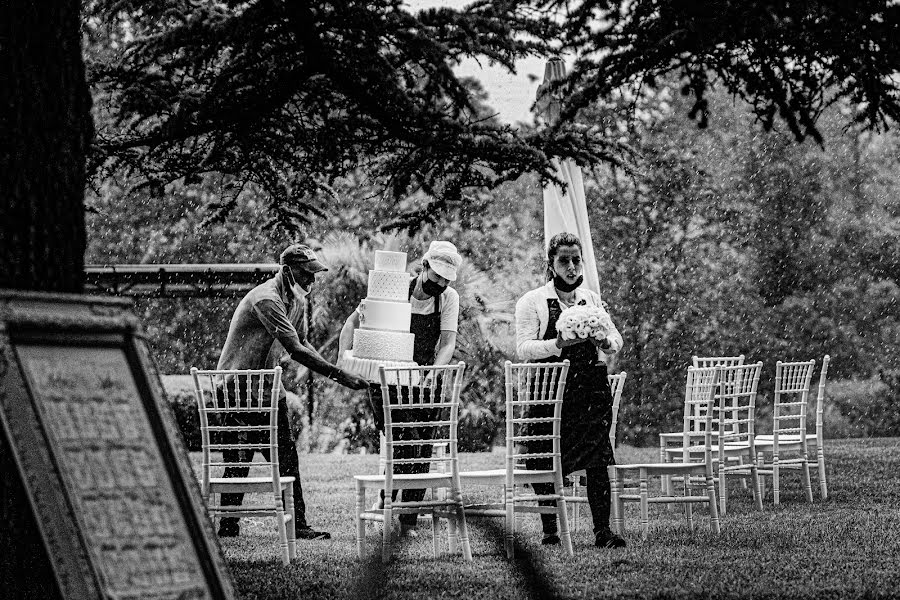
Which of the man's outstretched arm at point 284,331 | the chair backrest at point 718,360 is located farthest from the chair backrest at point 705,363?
the man's outstretched arm at point 284,331

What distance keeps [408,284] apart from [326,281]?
1088cm

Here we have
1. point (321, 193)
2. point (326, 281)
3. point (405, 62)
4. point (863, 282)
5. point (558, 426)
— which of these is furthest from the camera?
point (863, 282)

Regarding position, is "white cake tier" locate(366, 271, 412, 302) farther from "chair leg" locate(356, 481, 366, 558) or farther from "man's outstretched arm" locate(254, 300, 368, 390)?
"chair leg" locate(356, 481, 366, 558)

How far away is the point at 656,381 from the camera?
21.1m

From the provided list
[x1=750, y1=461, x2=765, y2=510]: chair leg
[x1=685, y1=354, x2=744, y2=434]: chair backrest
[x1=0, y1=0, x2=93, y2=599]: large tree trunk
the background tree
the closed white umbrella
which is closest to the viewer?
[x1=0, y1=0, x2=93, y2=599]: large tree trunk

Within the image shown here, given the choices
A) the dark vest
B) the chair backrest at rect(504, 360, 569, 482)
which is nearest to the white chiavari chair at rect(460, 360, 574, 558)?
the chair backrest at rect(504, 360, 569, 482)

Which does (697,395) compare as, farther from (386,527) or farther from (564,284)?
(386,527)

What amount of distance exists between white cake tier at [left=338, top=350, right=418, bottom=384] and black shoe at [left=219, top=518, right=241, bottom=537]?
1.48 m

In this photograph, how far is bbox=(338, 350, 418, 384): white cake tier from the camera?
749cm

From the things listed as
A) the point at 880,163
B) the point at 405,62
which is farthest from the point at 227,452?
the point at 880,163

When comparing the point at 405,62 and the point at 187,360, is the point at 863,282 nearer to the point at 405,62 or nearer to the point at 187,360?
the point at 187,360

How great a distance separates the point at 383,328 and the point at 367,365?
0.85ft

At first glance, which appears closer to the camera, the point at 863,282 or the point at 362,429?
the point at 362,429

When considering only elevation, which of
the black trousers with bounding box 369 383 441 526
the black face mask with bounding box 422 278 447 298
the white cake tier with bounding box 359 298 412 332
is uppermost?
the black face mask with bounding box 422 278 447 298
